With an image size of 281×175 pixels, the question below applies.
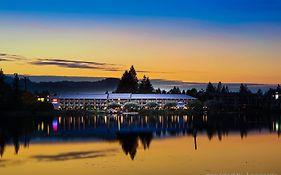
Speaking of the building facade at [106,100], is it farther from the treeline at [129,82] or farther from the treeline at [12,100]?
the treeline at [12,100]

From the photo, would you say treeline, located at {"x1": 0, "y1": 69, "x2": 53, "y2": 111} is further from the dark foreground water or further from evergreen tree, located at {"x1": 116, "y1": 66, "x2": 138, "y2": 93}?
evergreen tree, located at {"x1": 116, "y1": 66, "x2": 138, "y2": 93}

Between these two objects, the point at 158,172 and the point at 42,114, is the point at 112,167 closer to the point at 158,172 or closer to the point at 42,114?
the point at 158,172

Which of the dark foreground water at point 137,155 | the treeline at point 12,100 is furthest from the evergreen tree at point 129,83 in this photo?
the dark foreground water at point 137,155

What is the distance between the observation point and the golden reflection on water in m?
27.1

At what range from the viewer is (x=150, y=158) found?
32.6 m

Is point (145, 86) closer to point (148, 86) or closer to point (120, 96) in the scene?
point (148, 86)

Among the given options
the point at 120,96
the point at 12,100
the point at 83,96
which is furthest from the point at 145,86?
the point at 12,100

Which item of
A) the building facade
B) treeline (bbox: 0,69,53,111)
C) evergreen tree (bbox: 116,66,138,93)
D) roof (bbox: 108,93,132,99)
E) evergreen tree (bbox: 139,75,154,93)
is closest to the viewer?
treeline (bbox: 0,69,53,111)

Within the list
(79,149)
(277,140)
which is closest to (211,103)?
(277,140)

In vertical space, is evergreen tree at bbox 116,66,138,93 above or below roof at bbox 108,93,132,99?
above

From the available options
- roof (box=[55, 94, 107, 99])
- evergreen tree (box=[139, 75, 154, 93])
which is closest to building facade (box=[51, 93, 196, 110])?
roof (box=[55, 94, 107, 99])

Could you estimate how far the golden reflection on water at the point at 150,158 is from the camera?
27062mm

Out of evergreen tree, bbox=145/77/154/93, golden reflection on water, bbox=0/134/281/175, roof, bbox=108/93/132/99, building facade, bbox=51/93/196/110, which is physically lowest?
golden reflection on water, bbox=0/134/281/175

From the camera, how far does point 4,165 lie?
28.9m
